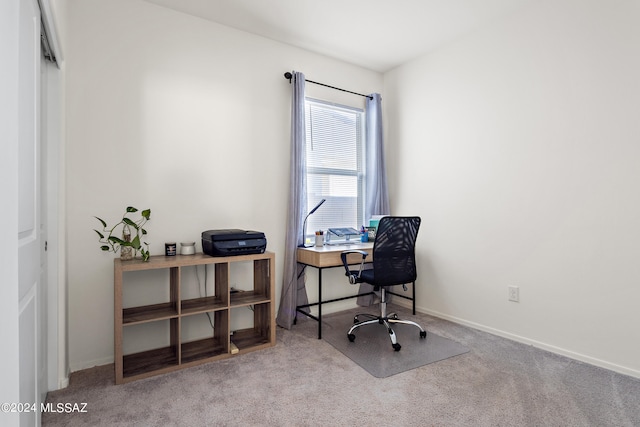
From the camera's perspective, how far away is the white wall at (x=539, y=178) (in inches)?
89.7

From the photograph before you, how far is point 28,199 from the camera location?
127 cm

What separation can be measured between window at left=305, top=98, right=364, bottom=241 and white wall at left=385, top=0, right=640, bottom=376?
0.67 metres

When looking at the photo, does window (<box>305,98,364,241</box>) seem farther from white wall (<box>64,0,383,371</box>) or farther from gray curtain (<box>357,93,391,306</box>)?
white wall (<box>64,0,383,371</box>)

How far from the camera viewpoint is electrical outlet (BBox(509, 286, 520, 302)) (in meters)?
2.83

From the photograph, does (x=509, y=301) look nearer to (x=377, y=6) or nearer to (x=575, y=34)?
(x=575, y=34)

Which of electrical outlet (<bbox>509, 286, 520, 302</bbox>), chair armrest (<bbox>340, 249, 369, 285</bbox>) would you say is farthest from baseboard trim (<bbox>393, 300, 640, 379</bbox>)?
chair armrest (<bbox>340, 249, 369, 285</bbox>)

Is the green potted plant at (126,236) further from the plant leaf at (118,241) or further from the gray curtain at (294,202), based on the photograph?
the gray curtain at (294,202)

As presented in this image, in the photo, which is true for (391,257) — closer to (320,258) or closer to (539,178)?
(320,258)

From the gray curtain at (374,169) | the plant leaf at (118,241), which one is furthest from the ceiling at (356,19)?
the plant leaf at (118,241)

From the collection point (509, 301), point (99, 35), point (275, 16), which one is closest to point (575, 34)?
point (509, 301)

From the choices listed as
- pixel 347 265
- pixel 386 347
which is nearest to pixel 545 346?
pixel 386 347

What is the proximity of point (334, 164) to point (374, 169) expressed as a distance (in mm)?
475

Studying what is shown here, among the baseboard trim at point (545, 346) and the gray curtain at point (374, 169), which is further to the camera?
the gray curtain at point (374, 169)

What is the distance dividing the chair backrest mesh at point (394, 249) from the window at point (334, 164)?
3.41 feet
